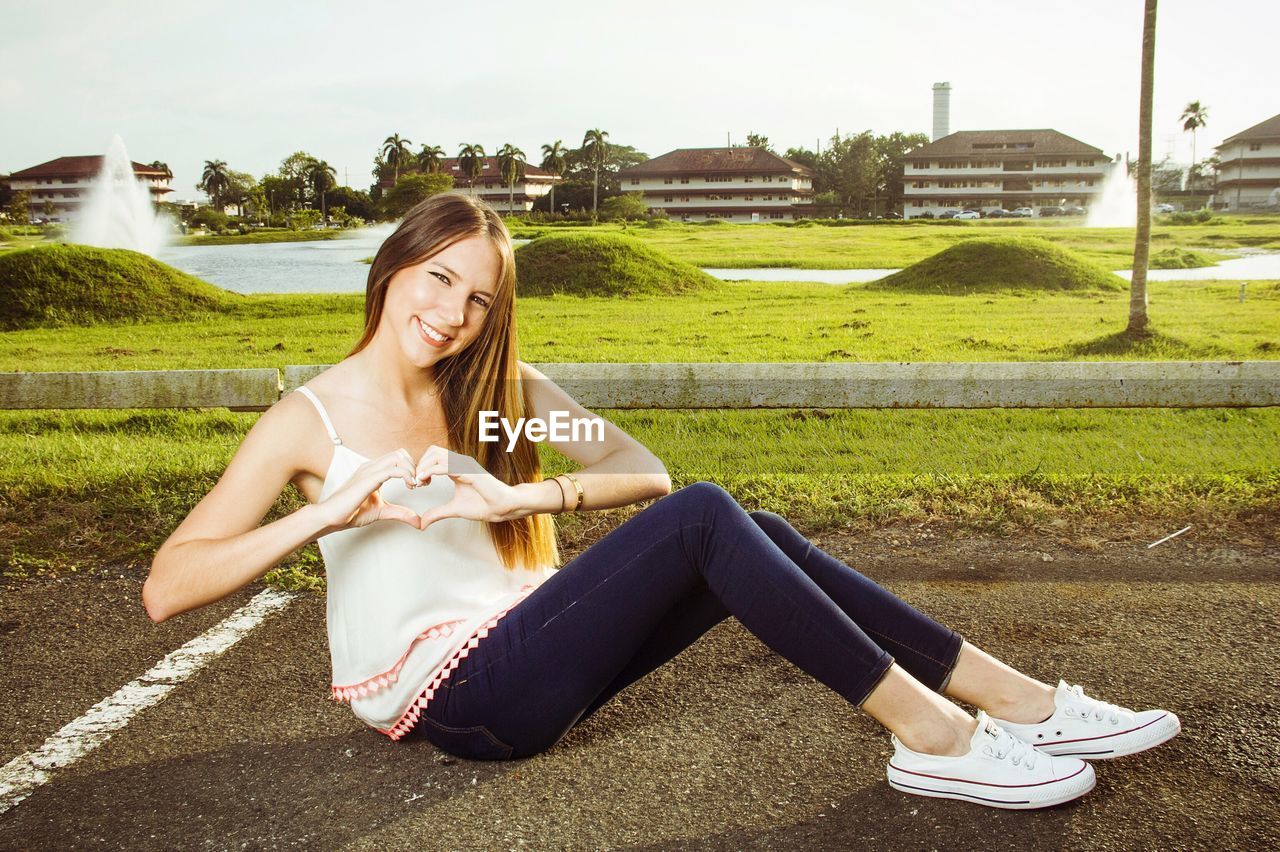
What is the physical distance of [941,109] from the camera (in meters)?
9.09

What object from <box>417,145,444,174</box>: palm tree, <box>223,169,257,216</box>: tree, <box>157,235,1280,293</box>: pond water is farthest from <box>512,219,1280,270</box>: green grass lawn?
<box>223,169,257,216</box>: tree

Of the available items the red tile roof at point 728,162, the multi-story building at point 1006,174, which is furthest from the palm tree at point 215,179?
the multi-story building at point 1006,174

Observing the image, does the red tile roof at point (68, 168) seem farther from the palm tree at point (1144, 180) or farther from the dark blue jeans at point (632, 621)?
the palm tree at point (1144, 180)

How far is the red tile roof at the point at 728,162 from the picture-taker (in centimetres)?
914

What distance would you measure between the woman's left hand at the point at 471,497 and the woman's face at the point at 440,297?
0.28 m

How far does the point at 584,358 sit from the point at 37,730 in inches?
223

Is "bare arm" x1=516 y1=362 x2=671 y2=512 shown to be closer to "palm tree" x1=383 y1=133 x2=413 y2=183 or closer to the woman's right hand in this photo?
the woman's right hand

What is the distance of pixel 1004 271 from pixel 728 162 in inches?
185

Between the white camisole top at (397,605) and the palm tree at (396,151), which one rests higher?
the palm tree at (396,151)

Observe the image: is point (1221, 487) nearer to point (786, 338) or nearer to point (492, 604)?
point (492, 604)

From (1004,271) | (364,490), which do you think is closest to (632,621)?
(364,490)

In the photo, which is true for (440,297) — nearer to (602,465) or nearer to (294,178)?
(602,465)

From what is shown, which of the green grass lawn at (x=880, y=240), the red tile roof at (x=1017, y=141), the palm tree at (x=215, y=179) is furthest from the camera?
the green grass lawn at (x=880, y=240)

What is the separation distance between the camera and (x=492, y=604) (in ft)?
7.18
